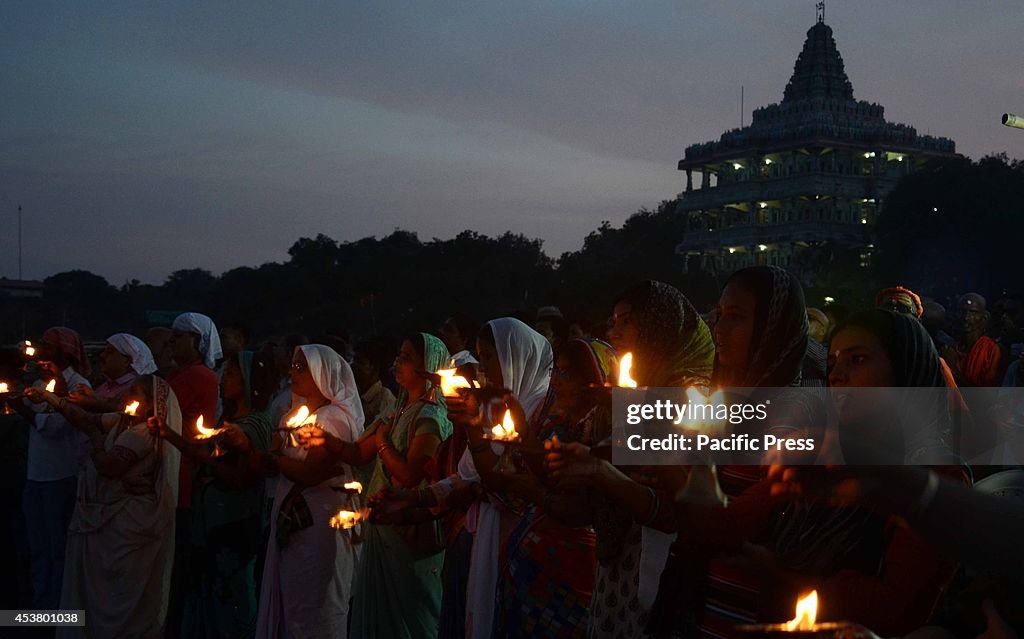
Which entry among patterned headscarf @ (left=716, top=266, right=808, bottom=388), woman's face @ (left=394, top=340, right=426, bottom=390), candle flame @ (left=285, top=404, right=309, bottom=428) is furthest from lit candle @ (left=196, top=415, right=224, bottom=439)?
patterned headscarf @ (left=716, top=266, right=808, bottom=388)

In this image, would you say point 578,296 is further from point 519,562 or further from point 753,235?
point 519,562

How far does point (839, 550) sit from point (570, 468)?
684 mm

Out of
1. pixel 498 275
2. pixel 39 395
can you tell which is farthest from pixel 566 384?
pixel 498 275

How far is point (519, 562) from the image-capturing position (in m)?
4.04

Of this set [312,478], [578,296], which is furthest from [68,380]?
[578,296]

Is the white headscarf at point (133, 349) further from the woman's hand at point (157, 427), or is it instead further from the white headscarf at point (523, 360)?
the white headscarf at point (523, 360)

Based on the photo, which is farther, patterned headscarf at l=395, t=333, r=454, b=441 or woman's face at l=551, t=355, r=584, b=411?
patterned headscarf at l=395, t=333, r=454, b=441

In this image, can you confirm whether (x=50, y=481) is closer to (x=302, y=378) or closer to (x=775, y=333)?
(x=302, y=378)

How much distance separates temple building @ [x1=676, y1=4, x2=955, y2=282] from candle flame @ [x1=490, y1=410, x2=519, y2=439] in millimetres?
58782

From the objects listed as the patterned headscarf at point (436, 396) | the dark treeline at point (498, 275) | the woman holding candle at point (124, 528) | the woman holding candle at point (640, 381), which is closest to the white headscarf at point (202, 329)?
the woman holding candle at point (124, 528)

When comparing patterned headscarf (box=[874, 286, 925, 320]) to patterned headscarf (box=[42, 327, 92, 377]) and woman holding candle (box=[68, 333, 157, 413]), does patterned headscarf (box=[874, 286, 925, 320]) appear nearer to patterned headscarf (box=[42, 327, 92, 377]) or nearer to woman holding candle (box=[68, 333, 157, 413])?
woman holding candle (box=[68, 333, 157, 413])

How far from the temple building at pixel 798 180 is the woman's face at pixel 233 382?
55.9 metres

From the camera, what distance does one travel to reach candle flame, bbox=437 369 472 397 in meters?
3.11

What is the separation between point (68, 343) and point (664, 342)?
19.6 feet
